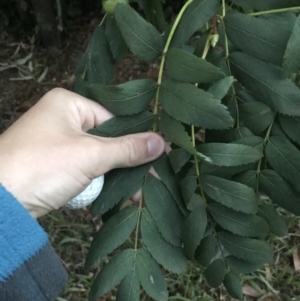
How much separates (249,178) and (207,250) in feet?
0.42

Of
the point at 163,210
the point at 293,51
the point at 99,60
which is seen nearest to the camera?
the point at 293,51

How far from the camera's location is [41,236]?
67cm

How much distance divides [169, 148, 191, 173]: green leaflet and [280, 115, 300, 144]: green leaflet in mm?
156

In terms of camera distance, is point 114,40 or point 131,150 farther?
point 114,40

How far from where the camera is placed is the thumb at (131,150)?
0.72 metres

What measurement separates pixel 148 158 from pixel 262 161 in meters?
0.19

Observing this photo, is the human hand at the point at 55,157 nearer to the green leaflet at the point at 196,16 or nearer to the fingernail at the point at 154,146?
the fingernail at the point at 154,146

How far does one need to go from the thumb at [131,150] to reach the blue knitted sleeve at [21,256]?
0.48 ft

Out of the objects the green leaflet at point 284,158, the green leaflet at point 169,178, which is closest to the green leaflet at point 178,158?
the green leaflet at point 169,178

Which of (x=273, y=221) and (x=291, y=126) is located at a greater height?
(x=291, y=126)

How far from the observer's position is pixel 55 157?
73 cm

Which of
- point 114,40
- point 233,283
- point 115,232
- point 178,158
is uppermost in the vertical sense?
point 114,40

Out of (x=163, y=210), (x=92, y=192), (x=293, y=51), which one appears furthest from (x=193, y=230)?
(x=293, y=51)

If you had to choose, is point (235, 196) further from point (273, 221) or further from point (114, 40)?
point (114, 40)
